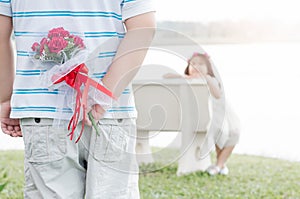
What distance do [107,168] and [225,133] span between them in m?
2.58

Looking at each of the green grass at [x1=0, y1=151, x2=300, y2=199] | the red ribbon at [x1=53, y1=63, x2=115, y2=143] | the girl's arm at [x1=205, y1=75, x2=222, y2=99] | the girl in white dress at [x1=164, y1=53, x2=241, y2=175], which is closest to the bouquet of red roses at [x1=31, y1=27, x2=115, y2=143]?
the red ribbon at [x1=53, y1=63, x2=115, y2=143]

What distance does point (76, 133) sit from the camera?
1491mm

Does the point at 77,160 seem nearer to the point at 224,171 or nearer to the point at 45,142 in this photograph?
the point at 45,142

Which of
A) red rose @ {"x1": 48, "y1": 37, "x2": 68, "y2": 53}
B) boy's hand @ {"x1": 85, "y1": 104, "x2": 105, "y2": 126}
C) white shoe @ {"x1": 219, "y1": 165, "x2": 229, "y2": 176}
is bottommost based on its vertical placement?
white shoe @ {"x1": 219, "y1": 165, "x2": 229, "y2": 176}

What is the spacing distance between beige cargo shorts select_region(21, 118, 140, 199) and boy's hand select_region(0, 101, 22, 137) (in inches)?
3.9

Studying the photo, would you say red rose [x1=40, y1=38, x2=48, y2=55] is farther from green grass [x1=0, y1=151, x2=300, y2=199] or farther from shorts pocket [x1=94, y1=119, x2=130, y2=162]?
green grass [x1=0, y1=151, x2=300, y2=199]

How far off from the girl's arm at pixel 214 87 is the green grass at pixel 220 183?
0.50 m

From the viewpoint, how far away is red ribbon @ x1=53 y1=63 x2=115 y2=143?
4.69ft

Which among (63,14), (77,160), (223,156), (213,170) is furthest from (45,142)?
(223,156)

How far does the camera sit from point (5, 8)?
5.04 feet

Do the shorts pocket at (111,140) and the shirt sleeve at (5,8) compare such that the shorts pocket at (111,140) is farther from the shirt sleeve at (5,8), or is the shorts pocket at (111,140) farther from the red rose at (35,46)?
the shirt sleeve at (5,8)

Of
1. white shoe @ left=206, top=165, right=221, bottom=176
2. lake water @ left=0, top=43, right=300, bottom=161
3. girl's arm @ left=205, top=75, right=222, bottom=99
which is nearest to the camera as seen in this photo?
girl's arm @ left=205, top=75, right=222, bottom=99

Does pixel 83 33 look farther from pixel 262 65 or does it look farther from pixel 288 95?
pixel 262 65

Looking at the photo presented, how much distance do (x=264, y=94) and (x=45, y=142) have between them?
22.0 ft
